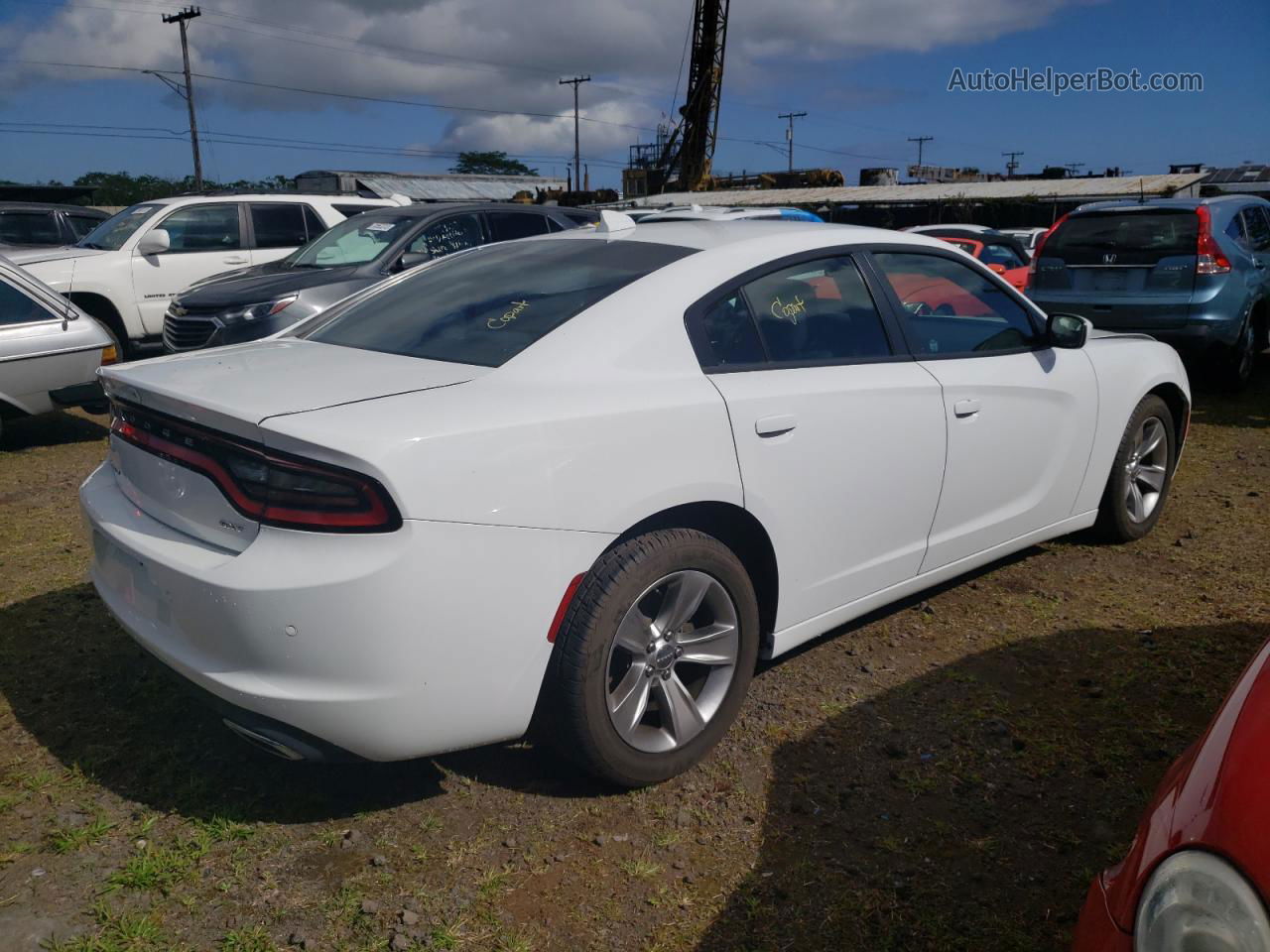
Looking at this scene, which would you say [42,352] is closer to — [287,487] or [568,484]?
[287,487]

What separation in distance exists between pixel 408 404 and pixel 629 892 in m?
1.31

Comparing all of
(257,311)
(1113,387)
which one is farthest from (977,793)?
(257,311)

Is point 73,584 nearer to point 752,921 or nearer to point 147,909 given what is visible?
point 147,909

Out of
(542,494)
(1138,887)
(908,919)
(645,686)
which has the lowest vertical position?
(908,919)

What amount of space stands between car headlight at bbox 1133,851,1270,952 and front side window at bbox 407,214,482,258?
7.94 m

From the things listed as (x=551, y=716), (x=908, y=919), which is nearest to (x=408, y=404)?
(x=551, y=716)

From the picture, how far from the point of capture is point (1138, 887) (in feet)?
4.78

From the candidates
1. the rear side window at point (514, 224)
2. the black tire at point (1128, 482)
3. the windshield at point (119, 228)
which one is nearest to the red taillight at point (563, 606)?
the black tire at point (1128, 482)

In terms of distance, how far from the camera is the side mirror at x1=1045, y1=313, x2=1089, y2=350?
407cm

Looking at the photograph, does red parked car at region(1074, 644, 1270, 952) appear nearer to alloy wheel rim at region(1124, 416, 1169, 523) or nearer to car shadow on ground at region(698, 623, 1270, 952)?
car shadow on ground at region(698, 623, 1270, 952)

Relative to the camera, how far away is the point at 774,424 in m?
2.96

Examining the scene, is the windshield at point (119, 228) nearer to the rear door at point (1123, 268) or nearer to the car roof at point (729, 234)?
the car roof at point (729, 234)

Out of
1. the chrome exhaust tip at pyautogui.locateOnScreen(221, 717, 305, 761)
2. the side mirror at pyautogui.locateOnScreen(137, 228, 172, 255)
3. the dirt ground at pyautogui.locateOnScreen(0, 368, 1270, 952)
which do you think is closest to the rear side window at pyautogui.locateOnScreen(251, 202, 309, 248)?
the side mirror at pyautogui.locateOnScreen(137, 228, 172, 255)

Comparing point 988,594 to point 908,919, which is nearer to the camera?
point 908,919
